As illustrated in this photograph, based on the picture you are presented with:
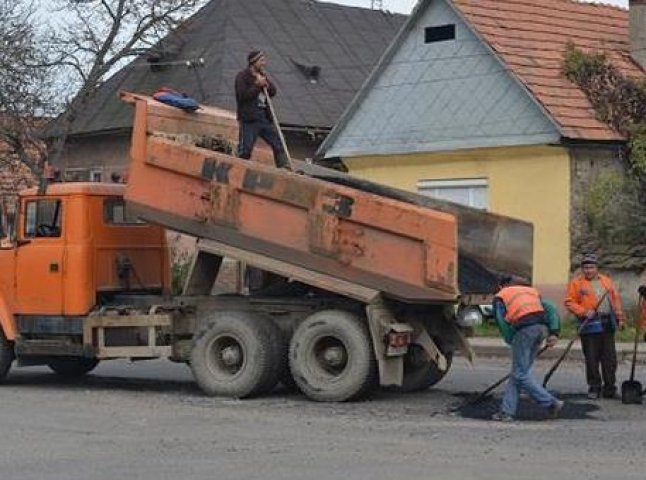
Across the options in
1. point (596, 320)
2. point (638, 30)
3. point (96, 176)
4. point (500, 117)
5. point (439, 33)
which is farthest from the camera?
point (96, 176)

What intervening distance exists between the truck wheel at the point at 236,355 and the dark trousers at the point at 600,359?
3.36 m

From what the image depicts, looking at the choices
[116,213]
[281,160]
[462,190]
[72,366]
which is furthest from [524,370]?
[462,190]

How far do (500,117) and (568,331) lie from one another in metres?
4.40

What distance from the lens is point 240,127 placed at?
14516mm

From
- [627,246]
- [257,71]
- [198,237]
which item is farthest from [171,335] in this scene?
[627,246]

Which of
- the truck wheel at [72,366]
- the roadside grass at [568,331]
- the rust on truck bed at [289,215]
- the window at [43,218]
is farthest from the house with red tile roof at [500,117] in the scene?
the window at [43,218]

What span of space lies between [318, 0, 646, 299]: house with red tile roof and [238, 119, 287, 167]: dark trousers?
8953 mm

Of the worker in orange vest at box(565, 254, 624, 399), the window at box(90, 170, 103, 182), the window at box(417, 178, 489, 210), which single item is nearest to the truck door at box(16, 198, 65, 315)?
the window at box(90, 170, 103, 182)

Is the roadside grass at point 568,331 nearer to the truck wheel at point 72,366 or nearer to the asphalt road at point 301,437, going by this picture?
the asphalt road at point 301,437

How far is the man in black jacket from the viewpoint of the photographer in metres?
14.4

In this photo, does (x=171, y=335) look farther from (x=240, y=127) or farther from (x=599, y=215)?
(x=599, y=215)

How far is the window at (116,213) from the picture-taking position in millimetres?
15062

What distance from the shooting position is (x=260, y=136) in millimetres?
14609

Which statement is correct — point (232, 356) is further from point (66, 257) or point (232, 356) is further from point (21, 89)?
point (21, 89)
